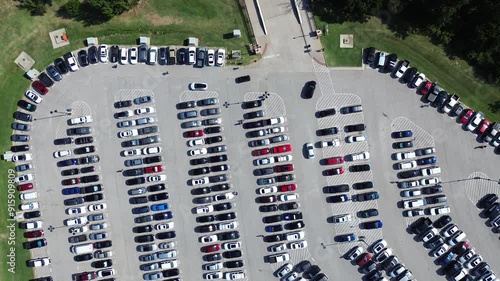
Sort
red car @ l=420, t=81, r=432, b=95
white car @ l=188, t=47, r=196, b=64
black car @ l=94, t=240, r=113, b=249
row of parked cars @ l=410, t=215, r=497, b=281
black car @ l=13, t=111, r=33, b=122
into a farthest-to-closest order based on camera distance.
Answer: black car @ l=13, t=111, r=33, b=122 → black car @ l=94, t=240, r=113, b=249 → white car @ l=188, t=47, r=196, b=64 → red car @ l=420, t=81, r=432, b=95 → row of parked cars @ l=410, t=215, r=497, b=281

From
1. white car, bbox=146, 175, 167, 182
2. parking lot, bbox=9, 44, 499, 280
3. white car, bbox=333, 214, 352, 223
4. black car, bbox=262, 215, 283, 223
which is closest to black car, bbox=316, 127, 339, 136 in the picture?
parking lot, bbox=9, 44, 499, 280

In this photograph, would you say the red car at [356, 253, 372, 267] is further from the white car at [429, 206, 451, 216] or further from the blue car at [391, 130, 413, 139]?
the blue car at [391, 130, 413, 139]

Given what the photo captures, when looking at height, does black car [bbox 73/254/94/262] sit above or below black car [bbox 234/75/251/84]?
below

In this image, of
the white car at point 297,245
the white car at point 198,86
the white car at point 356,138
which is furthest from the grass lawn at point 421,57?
the white car at point 297,245

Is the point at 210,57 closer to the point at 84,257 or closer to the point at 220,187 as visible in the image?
the point at 220,187

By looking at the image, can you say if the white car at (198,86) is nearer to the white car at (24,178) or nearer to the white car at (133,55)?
the white car at (133,55)

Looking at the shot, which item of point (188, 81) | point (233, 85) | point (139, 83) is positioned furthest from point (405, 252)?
point (139, 83)

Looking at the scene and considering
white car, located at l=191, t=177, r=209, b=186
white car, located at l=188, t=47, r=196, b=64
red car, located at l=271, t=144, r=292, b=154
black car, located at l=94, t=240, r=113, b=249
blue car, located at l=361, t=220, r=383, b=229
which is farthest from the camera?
black car, located at l=94, t=240, r=113, b=249

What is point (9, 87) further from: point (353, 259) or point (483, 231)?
point (483, 231)
